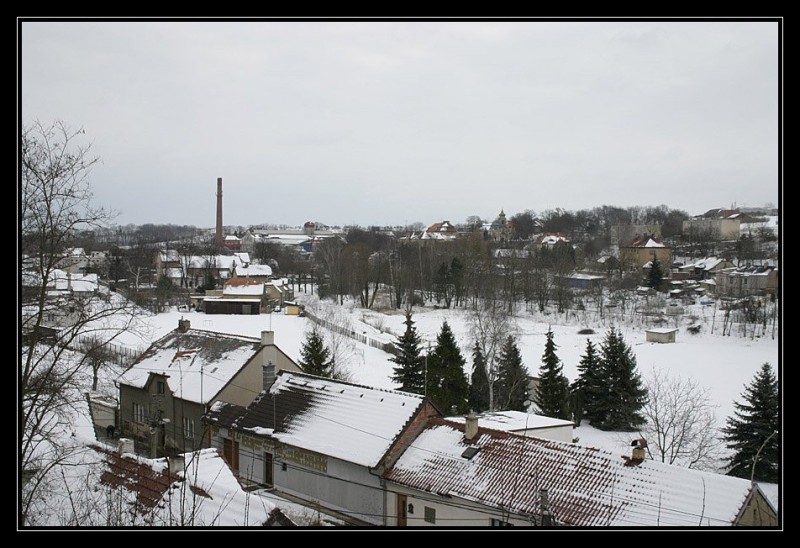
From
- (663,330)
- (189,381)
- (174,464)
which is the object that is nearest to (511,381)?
(189,381)

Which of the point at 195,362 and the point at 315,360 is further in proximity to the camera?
the point at 315,360

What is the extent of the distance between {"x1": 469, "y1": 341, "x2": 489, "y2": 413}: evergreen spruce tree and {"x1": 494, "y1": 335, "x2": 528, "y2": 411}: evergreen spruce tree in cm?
45

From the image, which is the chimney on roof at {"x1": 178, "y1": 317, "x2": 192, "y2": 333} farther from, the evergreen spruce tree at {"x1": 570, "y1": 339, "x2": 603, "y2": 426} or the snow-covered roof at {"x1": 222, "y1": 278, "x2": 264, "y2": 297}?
the snow-covered roof at {"x1": 222, "y1": 278, "x2": 264, "y2": 297}

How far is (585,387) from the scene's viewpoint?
2516 centimetres

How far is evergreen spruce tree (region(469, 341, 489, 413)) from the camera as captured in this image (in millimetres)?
25328

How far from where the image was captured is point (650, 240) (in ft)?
201

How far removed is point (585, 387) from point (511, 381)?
9.00ft

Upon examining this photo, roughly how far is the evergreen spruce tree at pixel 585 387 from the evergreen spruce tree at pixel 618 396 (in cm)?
31

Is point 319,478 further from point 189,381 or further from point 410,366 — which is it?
point 410,366

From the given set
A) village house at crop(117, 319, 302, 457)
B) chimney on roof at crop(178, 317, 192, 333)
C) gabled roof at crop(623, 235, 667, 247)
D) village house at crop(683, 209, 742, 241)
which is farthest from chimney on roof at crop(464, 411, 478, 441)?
gabled roof at crop(623, 235, 667, 247)

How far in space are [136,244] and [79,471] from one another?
146 ft

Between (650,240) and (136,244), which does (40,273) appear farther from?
(650,240)

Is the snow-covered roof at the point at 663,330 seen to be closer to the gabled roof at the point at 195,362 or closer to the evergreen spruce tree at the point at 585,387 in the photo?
the evergreen spruce tree at the point at 585,387

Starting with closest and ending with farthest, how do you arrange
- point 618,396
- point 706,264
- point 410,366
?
point 410,366 → point 618,396 → point 706,264
